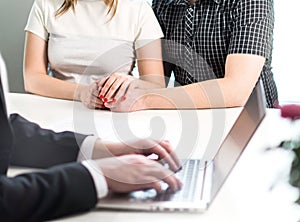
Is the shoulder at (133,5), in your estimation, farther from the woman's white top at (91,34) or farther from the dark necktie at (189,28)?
the dark necktie at (189,28)

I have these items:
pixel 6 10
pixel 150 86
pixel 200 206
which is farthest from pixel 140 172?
pixel 6 10

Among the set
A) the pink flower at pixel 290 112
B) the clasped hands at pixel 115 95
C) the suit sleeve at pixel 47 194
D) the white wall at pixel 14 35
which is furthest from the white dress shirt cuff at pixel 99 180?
the white wall at pixel 14 35

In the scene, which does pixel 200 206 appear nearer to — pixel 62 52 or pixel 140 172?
pixel 140 172

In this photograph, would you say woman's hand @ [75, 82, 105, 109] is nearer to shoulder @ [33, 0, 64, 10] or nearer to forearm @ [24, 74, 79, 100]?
forearm @ [24, 74, 79, 100]

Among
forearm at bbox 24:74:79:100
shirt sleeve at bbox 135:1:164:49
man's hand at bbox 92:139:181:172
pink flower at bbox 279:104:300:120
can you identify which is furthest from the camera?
shirt sleeve at bbox 135:1:164:49

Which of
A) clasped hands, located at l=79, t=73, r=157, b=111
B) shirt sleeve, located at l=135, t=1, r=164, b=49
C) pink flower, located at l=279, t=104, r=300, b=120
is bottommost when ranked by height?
clasped hands, located at l=79, t=73, r=157, b=111

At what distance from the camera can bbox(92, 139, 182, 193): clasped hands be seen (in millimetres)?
873

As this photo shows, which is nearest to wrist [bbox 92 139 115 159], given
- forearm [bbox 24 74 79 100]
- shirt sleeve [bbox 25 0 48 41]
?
forearm [bbox 24 74 79 100]

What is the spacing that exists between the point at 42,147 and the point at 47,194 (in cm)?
28

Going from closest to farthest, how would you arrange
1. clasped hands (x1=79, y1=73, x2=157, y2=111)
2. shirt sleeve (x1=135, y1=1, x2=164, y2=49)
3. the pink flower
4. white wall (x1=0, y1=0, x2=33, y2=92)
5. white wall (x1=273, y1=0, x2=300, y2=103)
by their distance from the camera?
1. the pink flower
2. clasped hands (x1=79, y1=73, x2=157, y2=111)
3. shirt sleeve (x1=135, y1=1, x2=164, y2=49)
4. white wall (x1=0, y1=0, x2=33, y2=92)
5. white wall (x1=273, y1=0, x2=300, y2=103)

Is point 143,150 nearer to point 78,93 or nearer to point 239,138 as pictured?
point 239,138

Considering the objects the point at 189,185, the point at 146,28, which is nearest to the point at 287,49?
the point at 146,28

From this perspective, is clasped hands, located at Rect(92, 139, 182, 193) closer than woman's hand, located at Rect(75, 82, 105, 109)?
Yes

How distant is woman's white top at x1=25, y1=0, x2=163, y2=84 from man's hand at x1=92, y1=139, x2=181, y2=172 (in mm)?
727
